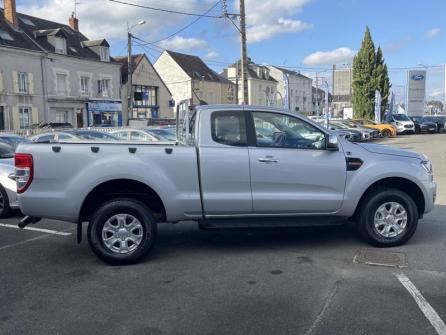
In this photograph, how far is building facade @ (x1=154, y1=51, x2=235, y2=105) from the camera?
6156 cm

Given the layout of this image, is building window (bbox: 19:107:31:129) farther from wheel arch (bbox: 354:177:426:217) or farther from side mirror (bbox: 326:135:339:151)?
wheel arch (bbox: 354:177:426:217)

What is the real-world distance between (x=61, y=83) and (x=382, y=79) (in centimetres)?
2945

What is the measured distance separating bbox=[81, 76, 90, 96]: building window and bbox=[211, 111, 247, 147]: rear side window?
3762 cm

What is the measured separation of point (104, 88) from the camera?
43312mm

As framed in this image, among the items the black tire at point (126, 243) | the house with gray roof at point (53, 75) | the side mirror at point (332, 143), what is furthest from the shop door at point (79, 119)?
the side mirror at point (332, 143)

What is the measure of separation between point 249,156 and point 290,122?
0.72m

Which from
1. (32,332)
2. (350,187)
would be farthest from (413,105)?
(32,332)

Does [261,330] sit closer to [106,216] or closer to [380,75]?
[106,216]

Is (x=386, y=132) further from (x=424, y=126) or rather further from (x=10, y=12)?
(x=10, y=12)

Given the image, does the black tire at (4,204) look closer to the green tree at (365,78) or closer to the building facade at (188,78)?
the green tree at (365,78)

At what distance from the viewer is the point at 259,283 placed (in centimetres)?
483

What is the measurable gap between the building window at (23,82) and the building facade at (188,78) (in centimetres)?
2627

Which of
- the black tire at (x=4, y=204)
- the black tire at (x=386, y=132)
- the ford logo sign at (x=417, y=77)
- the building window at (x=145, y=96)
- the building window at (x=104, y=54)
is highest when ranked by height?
the building window at (x=104, y=54)

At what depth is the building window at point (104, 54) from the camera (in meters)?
42.8
